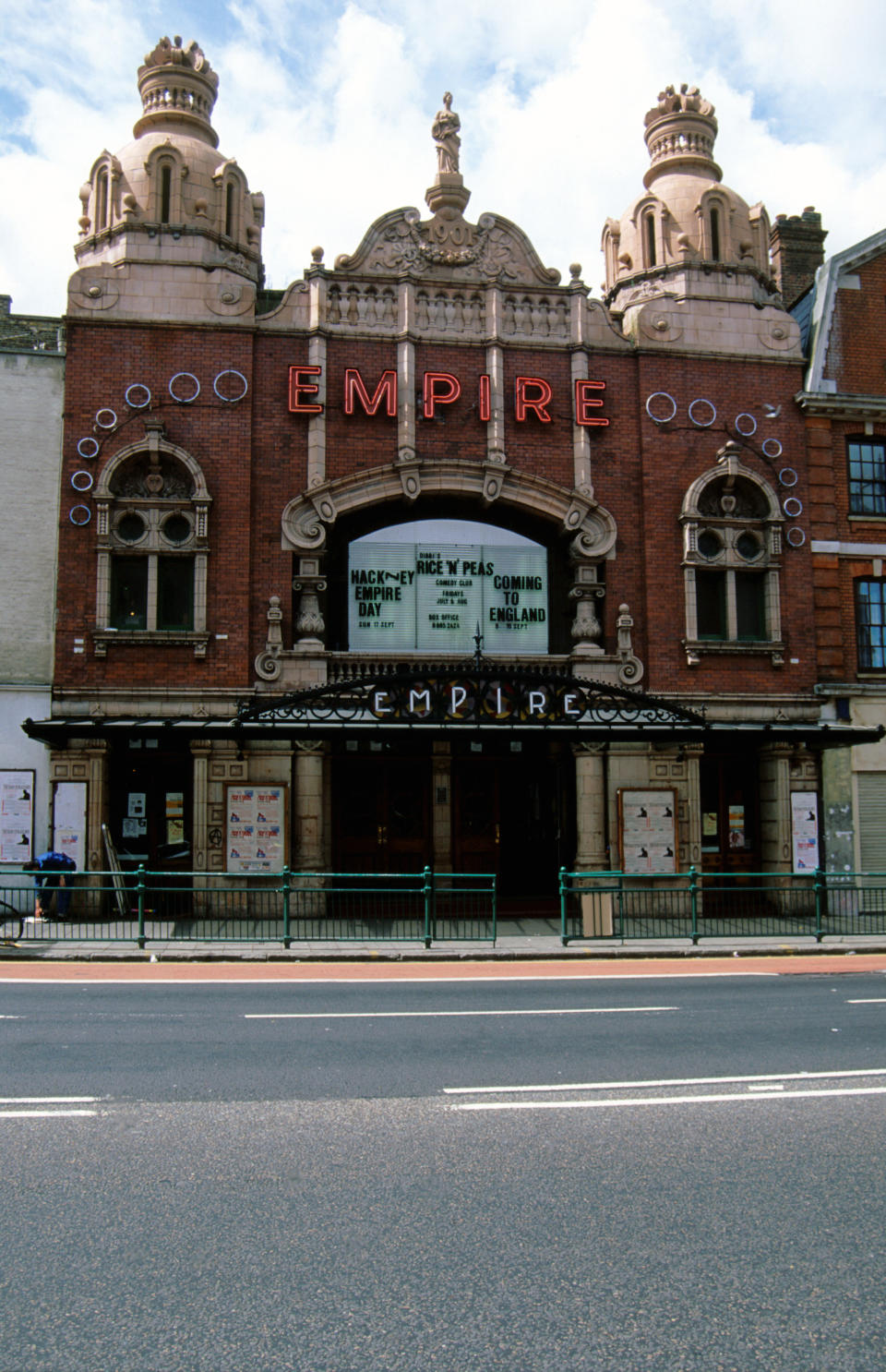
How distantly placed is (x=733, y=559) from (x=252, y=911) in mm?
12763

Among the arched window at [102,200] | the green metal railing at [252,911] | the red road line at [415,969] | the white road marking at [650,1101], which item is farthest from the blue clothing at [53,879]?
the arched window at [102,200]

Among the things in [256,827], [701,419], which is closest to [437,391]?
[701,419]

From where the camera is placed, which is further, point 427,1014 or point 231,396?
point 231,396

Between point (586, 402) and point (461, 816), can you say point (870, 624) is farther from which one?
point (461, 816)

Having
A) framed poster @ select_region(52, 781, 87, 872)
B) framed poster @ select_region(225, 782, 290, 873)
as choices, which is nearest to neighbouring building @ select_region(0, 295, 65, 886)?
framed poster @ select_region(52, 781, 87, 872)

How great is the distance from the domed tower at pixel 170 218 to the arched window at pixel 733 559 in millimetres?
10709

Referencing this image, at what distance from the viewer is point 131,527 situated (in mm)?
21703

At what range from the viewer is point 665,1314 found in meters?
4.62

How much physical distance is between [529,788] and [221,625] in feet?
25.2

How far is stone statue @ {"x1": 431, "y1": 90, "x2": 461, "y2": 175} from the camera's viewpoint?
23.5 m

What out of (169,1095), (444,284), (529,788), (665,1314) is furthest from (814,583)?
(665,1314)

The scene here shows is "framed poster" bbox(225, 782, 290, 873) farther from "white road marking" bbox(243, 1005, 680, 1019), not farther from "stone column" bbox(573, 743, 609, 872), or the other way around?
"white road marking" bbox(243, 1005, 680, 1019)

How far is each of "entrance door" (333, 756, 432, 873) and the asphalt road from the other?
11398 mm

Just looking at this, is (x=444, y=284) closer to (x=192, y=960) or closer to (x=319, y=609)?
(x=319, y=609)
